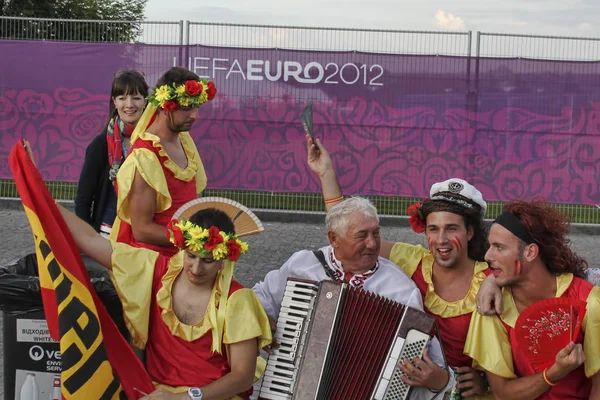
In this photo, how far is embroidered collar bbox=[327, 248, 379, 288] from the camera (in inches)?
165

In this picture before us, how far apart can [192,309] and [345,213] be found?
0.83 metres

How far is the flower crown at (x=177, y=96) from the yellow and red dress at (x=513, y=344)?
1897 mm

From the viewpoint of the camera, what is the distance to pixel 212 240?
3.86 meters

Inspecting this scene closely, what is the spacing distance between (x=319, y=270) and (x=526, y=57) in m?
8.21

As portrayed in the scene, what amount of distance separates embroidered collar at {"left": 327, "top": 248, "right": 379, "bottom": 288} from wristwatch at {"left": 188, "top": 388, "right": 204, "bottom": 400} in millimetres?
817

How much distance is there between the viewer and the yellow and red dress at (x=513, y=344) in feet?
12.6

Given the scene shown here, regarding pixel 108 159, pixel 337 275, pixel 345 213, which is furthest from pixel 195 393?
pixel 108 159

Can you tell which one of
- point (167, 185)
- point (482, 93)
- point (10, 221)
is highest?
point (482, 93)

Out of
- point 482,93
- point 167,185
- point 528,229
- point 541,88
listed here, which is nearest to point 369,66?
point 482,93

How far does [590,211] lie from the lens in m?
12.5

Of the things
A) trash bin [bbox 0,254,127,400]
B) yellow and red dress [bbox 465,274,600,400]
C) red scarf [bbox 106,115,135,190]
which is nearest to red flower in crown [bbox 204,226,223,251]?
trash bin [bbox 0,254,127,400]

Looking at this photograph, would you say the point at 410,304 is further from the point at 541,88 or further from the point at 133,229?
Answer: the point at 541,88

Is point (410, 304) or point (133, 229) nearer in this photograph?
point (410, 304)

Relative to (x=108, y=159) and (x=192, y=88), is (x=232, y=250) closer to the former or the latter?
(x=192, y=88)
